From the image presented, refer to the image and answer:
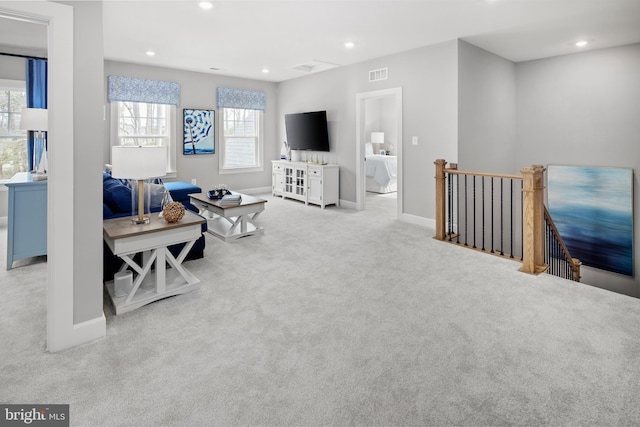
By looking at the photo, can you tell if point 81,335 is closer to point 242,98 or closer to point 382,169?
point 242,98

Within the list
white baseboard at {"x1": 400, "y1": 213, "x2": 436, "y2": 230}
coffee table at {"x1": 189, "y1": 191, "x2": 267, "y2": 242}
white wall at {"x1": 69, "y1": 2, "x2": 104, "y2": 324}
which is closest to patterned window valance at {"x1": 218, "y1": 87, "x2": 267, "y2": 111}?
coffee table at {"x1": 189, "y1": 191, "x2": 267, "y2": 242}

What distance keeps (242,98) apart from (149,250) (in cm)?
547

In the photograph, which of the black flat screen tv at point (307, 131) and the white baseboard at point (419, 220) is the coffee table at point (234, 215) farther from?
the black flat screen tv at point (307, 131)

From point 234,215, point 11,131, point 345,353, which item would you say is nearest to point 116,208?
point 234,215

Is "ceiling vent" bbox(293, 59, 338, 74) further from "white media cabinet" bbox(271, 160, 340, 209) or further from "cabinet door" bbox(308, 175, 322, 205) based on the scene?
"cabinet door" bbox(308, 175, 322, 205)

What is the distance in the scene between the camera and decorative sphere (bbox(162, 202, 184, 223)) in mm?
2795

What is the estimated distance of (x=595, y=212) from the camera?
18.2 ft

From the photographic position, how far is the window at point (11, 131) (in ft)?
17.0

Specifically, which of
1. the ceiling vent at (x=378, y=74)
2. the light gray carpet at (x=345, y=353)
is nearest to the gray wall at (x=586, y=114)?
the ceiling vent at (x=378, y=74)

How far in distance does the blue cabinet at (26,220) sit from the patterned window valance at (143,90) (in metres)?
2.95

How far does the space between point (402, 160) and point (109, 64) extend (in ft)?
16.5

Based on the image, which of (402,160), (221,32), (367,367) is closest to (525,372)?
(367,367)

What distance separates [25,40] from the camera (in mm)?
4891

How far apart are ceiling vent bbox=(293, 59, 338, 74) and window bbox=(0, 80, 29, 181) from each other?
422cm
